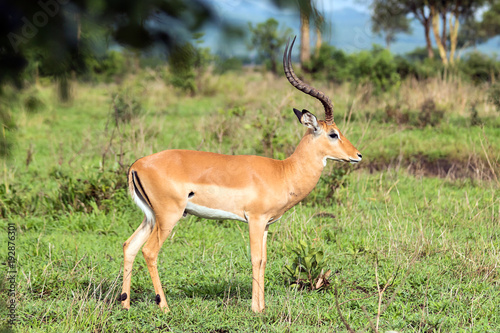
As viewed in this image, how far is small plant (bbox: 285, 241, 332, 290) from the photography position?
3.84m

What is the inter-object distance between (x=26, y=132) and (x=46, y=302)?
7501 millimetres

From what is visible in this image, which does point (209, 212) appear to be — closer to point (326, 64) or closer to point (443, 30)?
point (326, 64)

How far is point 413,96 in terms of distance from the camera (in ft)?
37.6

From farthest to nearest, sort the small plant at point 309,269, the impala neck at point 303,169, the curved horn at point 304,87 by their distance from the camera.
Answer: the small plant at point 309,269 → the impala neck at point 303,169 → the curved horn at point 304,87

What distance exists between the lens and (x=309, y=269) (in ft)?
12.6

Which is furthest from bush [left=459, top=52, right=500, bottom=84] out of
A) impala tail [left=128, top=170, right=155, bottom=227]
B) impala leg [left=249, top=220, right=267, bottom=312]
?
impala tail [left=128, top=170, right=155, bottom=227]

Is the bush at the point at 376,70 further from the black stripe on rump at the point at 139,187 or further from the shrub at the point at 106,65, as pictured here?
the shrub at the point at 106,65

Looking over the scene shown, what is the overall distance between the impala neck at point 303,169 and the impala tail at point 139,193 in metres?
0.95

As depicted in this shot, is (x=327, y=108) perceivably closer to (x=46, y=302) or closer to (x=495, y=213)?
(x=46, y=302)

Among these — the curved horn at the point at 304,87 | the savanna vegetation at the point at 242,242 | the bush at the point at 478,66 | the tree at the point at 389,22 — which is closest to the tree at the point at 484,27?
the tree at the point at 389,22

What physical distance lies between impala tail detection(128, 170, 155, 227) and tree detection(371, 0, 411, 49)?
20.4 meters

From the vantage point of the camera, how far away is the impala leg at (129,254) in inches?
140

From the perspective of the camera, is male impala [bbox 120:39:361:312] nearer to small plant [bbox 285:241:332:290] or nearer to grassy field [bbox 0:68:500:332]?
grassy field [bbox 0:68:500:332]

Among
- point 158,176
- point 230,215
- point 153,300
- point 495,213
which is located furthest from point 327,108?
point 495,213
